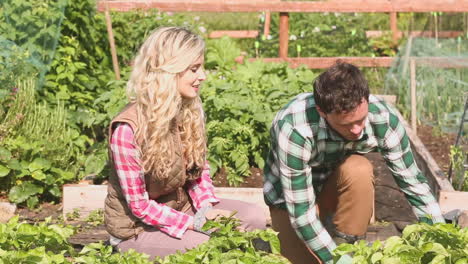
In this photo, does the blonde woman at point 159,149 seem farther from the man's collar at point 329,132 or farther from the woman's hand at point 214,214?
the man's collar at point 329,132

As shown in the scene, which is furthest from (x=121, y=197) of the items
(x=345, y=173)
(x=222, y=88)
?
(x=222, y=88)

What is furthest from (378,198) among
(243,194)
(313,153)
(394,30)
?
(394,30)

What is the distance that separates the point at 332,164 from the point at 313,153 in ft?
0.85

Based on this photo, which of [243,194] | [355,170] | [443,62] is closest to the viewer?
[355,170]

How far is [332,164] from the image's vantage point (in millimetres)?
4203

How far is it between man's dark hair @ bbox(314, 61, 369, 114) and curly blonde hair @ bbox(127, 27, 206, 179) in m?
0.64

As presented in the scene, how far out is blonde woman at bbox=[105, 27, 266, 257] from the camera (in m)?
3.78

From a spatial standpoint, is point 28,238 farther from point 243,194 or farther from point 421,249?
point 243,194

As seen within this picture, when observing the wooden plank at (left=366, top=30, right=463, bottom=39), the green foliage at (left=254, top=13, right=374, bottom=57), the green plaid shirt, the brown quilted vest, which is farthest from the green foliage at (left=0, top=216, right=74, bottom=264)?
the wooden plank at (left=366, top=30, right=463, bottom=39)

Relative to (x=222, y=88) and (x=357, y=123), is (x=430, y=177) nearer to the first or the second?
(x=222, y=88)

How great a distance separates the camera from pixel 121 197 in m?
3.95

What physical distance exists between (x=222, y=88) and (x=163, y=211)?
8.22 feet

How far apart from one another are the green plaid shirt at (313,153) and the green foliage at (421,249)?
94cm

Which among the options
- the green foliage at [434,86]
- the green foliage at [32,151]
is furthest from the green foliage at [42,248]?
the green foliage at [434,86]
